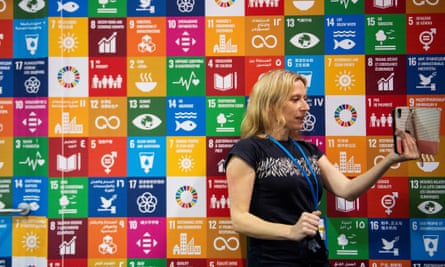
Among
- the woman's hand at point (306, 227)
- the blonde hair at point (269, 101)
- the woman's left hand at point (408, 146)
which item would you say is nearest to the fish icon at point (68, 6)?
the blonde hair at point (269, 101)

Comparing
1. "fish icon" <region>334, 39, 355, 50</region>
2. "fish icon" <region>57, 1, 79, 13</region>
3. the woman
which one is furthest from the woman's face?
"fish icon" <region>57, 1, 79, 13</region>

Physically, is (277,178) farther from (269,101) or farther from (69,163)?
(69,163)

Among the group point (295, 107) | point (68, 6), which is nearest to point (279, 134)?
point (295, 107)

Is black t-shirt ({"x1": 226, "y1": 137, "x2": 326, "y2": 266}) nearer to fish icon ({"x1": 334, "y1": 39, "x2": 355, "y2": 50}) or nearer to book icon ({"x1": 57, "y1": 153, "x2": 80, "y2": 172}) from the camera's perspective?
fish icon ({"x1": 334, "y1": 39, "x2": 355, "y2": 50})

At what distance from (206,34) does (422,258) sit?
4.95 feet

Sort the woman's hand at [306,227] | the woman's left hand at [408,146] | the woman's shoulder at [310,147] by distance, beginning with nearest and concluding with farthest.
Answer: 1. the woman's hand at [306,227]
2. the woman's left hand at [408,146]
3. the woman's shoulder at [310,147]

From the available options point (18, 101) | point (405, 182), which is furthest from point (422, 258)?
point (18, 101)

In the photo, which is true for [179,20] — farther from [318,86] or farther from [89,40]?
[318,86]

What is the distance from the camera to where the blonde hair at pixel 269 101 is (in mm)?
1732

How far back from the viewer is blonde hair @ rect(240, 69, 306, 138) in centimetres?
173

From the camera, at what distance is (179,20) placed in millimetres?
2141

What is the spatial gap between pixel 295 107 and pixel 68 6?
1.27 m

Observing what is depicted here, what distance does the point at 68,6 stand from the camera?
2.17 metres

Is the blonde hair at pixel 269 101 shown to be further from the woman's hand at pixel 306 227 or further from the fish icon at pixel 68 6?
the fish icon at pixel 68 6
